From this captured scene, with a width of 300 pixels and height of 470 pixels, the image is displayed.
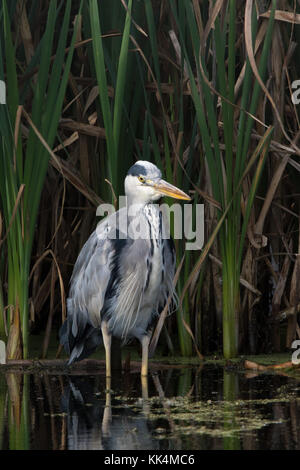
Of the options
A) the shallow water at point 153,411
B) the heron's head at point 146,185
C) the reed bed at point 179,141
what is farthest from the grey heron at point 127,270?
the shallow water at point 153,411

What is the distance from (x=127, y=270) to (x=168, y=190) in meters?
0.46

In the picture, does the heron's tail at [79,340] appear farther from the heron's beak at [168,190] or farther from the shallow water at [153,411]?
the heron's beak at [168,190]

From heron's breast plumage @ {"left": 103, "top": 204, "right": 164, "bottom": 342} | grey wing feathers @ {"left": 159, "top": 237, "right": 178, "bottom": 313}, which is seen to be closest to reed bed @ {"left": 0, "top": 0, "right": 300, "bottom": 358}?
grey wing feathers @ {"left": 159, "top": 237, "right": 178, "bottom": 313}

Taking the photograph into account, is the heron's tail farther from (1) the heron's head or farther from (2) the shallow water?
(1) the heron's head

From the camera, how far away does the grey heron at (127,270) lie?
5.15m

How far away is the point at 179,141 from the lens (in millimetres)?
5348

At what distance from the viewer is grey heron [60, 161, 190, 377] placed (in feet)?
16.9

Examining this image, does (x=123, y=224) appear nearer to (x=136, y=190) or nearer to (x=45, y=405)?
(x=136, y=190)

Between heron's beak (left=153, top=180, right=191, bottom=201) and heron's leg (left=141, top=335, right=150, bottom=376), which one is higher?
heron's beak (left=153, top=180, right=191, bottom=201)

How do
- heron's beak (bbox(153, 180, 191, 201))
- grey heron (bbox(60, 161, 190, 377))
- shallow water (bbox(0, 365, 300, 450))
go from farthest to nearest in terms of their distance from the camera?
grey heron (bbox(60, 161, 190, 377)) < heron's beak (bbox(153, 180, 191, 201)) < shallow water (bbox(0, 365, 300, 450))

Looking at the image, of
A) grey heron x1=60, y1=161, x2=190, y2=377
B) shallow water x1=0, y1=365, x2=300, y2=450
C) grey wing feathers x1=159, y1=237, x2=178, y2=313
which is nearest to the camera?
shallow water x1=0, y1=365, x2=300, y2=450

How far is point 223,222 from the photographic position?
5.29m

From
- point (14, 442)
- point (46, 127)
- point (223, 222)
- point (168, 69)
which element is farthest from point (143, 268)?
point (14, 442)

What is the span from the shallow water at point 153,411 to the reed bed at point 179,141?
0.38 metres
